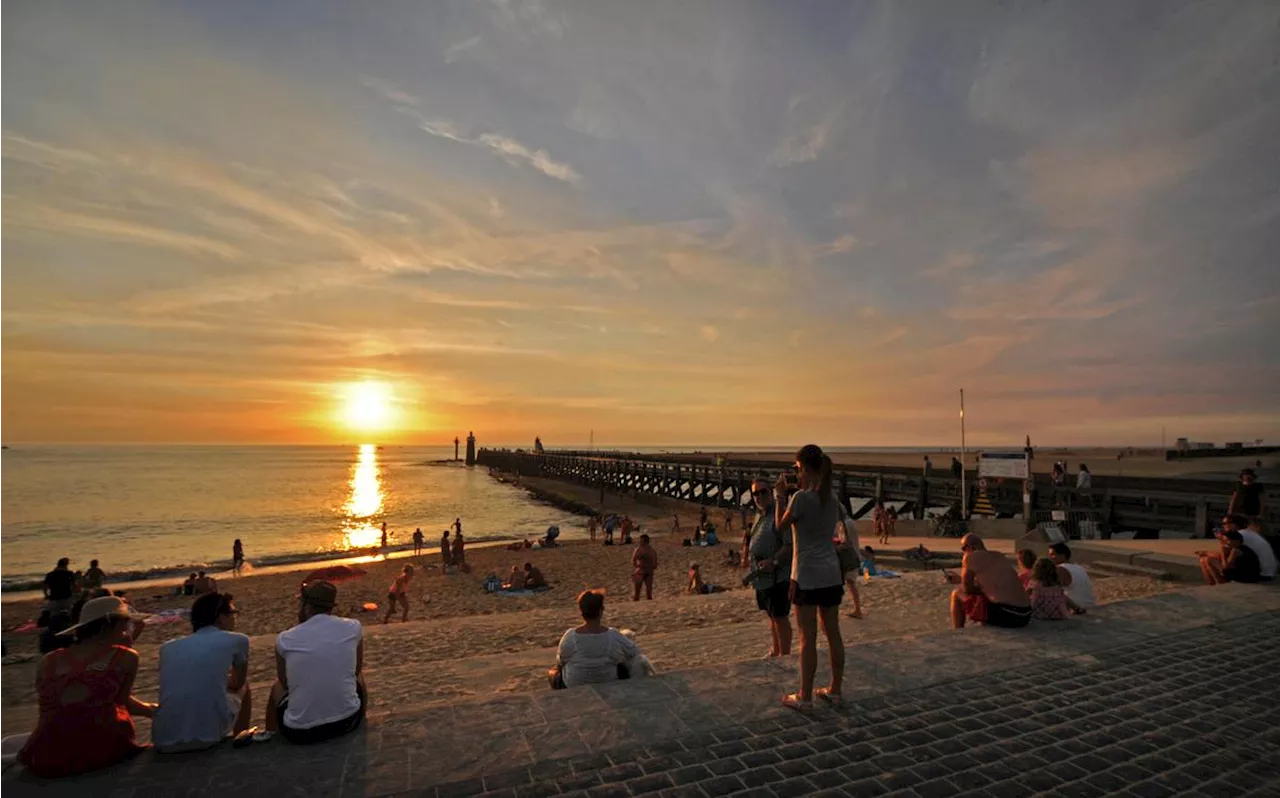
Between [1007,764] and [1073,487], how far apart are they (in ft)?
64.4

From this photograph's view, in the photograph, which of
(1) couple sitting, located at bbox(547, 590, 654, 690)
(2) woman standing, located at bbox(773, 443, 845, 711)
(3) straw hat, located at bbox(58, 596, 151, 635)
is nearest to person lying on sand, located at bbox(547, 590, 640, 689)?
(1) couple sitting, located at bbox(547, 590, 654, 690)

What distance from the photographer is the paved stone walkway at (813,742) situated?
9.91 feet

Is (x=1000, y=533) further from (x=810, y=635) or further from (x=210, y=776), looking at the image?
(x=210, y=776)

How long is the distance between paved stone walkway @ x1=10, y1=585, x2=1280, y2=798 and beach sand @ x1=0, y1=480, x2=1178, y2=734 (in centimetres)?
220

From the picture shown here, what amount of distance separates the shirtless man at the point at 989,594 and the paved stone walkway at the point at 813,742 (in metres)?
1.00

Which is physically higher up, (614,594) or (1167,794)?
(1167,794)

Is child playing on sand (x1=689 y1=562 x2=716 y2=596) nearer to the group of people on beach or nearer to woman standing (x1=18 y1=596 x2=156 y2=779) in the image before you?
the group of people on beach

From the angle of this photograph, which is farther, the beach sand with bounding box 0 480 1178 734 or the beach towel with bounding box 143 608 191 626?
the beach towel with bounding box 143 608 191 626

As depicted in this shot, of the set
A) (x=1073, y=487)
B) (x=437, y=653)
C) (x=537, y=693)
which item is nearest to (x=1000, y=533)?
(x=1073, y=487)

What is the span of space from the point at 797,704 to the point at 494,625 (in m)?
7.14

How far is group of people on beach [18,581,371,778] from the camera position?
124 inches

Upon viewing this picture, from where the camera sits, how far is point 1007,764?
10.8 feet


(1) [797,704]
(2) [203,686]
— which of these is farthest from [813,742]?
(2) [203,686]

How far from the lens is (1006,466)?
1808 centimetres
